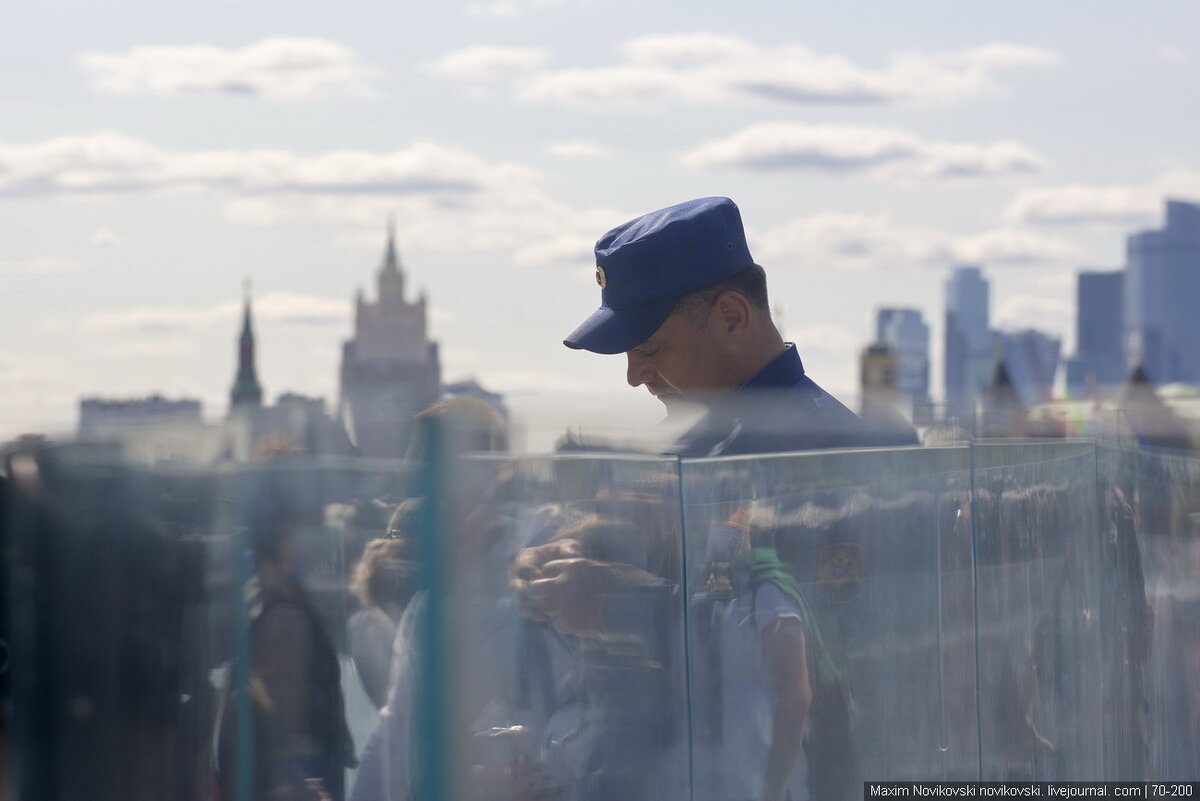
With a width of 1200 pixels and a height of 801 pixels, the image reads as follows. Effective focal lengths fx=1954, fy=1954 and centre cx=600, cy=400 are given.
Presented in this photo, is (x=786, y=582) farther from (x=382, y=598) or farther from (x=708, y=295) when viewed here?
(x=382, y=598)

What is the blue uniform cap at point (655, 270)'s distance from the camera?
3676 mm

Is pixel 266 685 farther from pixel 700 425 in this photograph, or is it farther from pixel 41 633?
pixel 700 425

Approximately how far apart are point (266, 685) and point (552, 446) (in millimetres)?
612

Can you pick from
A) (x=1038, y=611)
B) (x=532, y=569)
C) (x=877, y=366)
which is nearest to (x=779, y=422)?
(x=532, y=569)

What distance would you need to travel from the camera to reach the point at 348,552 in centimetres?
315

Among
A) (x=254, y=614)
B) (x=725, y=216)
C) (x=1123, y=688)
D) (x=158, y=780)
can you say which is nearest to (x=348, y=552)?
(x=254, y=614)

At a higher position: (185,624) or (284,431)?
(284,431)

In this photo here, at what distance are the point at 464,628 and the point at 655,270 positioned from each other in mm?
871

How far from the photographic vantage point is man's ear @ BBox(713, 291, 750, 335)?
369 cm

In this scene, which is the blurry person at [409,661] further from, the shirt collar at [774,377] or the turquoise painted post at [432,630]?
the shirt collar at [774,377]

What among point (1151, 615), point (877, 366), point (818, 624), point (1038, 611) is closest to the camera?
point (818, 624)

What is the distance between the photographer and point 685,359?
3695mm

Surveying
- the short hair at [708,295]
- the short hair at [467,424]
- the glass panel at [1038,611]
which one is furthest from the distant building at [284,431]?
the glass panel at [1038,611]

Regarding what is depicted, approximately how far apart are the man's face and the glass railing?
0.31 meters
